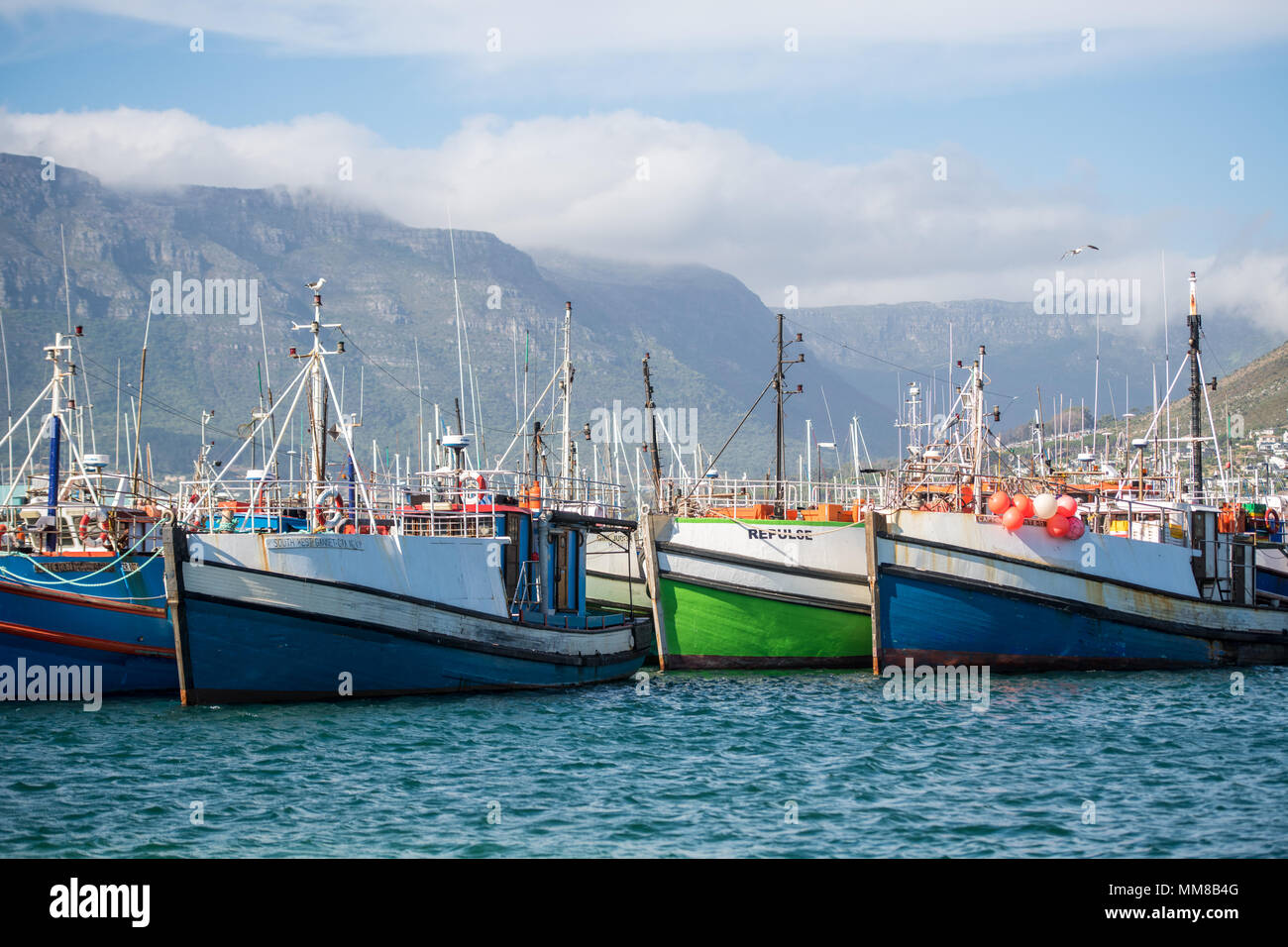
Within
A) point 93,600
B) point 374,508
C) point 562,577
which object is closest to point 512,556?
point 562,577

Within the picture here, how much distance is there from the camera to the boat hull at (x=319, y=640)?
75.2 feet

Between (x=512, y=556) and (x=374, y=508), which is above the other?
(x=374, y=508)

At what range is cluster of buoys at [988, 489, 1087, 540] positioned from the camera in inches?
1178

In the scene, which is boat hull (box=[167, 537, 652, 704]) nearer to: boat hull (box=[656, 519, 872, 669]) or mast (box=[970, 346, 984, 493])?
boat hull (box=[656, 519, 872, 669])

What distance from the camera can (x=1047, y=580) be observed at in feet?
98.6

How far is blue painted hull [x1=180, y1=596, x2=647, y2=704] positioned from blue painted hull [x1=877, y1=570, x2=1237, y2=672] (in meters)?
8.80

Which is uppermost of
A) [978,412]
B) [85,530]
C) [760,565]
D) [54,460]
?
[978,412]

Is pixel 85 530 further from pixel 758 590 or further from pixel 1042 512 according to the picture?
pixel 1042 512

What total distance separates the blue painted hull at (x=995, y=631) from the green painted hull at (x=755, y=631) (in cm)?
195

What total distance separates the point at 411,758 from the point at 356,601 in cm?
453

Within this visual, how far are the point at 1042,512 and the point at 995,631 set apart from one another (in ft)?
9.56

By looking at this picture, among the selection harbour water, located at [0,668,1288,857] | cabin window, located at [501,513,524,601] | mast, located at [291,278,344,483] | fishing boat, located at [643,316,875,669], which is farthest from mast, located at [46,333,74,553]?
fishing boat, located at [643,316,875,669]

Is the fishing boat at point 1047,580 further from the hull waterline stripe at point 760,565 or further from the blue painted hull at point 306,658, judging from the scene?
the blue painted hull at point 306,658
